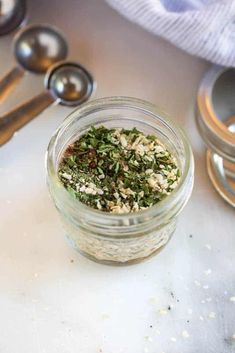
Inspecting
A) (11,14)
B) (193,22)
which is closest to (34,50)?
(11,14)

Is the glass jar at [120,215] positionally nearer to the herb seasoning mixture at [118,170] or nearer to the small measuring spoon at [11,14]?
the herb seasoning mixture at [118,170]

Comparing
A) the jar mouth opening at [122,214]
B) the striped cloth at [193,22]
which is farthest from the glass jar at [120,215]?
the striped cloth at [193,22]

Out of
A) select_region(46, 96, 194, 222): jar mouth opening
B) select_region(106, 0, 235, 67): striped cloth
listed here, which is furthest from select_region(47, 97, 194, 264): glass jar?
select_region(106, 0, 235, 67): striped cloth

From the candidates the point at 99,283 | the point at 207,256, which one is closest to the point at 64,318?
the point at 99,283

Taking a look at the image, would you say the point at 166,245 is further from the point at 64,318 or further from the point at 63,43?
the point at 63,43

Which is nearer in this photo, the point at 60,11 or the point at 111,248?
the point at 111,248

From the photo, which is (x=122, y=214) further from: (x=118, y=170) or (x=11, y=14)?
(x=11, y=14)

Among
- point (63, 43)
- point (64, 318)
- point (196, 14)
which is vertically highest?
point (196, 14)
